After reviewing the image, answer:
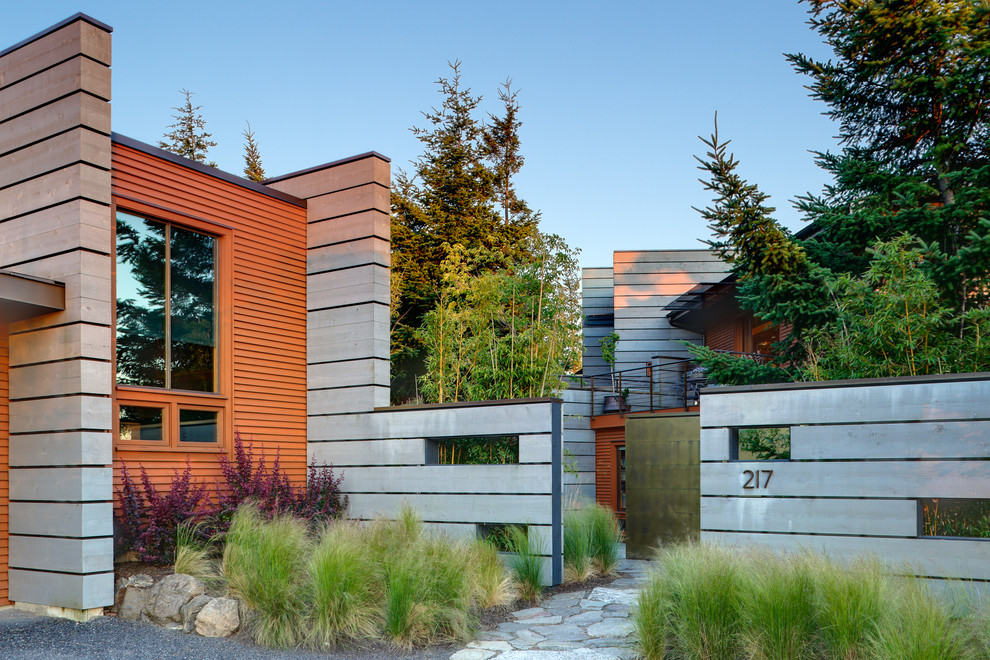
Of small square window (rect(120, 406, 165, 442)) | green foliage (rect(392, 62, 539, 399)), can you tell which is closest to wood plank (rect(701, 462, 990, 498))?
small square window (rect(120, 406, 165, 442))

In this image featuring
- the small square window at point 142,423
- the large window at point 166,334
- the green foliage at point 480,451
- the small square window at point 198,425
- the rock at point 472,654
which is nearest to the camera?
the rock at point 472,654

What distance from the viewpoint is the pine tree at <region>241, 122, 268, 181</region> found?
22891 mm

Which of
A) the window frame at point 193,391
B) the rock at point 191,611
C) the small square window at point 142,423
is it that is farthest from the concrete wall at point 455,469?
the rock at point 191,611

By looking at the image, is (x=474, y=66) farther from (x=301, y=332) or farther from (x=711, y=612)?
(x=711, y=612)

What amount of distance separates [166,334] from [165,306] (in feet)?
0.97

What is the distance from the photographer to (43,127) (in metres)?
7.16

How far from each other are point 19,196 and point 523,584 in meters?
5.93

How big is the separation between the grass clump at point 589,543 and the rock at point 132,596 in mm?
4216

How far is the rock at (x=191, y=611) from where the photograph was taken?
20.4ft

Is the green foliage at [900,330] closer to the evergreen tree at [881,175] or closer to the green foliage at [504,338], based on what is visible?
the evergreen tree at [881,175]

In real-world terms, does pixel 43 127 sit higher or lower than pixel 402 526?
higher

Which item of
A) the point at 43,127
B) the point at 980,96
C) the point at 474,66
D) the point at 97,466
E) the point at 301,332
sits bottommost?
the point at 97,466

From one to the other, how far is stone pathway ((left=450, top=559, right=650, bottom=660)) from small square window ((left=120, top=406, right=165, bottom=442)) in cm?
400

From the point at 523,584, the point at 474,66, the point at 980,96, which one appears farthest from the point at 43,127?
the point at 474,66
